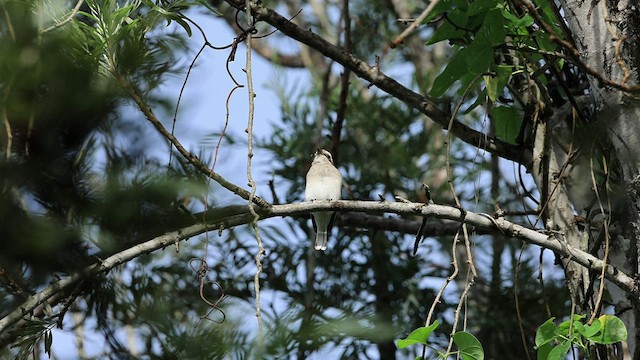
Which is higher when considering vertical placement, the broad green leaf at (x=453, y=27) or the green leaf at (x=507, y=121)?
the broad green leaf at (x=453, y=27)

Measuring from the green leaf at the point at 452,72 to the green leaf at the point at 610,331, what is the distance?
3.20 ft

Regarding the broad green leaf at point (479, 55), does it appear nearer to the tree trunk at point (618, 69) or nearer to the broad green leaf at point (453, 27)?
the broad green leaf at point (453, 27)

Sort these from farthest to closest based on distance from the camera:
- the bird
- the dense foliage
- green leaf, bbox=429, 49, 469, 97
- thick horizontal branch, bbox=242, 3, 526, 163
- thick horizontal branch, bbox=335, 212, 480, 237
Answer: the bird
thick horizontal branch, bbox=335, 212, 480, 237
thick horizontal branch, bbox=242, 3, 526, 163
green leaf, bbox=429, 49, 469, 97
the dense foliage

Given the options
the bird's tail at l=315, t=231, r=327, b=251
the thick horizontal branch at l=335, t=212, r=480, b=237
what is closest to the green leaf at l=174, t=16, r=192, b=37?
the thick horizontal branch at l=335, t=212, r=480, b=237

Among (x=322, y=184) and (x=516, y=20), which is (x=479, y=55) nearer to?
(x=516, y=20)

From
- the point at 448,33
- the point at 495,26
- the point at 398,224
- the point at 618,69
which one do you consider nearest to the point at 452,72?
the point at 448,33

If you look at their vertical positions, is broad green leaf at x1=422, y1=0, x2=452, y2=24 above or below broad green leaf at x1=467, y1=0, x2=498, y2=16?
above

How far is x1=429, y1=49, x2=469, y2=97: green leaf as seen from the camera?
9.05 feet

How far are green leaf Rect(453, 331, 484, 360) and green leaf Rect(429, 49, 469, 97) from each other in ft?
3.22

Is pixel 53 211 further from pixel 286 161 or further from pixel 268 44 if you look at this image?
pixel 268 44

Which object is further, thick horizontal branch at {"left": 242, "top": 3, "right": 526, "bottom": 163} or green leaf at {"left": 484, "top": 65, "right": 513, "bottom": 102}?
thick horizontal branch at {"left": 242, "top": 3, "right": 526, "bottom": 163}

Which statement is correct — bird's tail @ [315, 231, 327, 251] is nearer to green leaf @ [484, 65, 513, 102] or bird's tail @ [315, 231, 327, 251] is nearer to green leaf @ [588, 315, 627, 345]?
green leaf @ [484, 65, 513, 102]

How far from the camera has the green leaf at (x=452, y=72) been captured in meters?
2.76

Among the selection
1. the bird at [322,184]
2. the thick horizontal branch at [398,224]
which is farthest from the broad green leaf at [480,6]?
the bird at [322,184]
